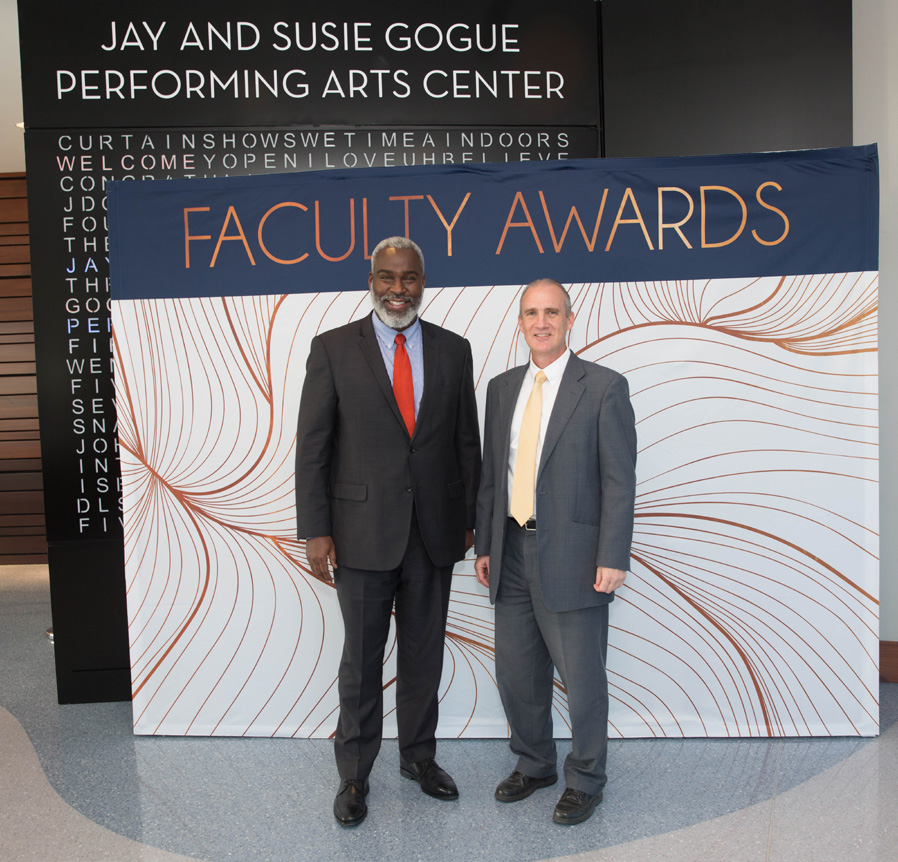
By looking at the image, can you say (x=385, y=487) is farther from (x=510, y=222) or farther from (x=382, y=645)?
(x=510, y=222)

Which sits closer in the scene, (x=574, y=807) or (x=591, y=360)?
(x=574, y=807)

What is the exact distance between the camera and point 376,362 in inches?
92.9

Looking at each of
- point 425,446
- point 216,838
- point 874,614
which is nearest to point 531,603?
point 425,446

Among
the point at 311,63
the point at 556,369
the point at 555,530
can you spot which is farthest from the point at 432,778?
the point at 311,63

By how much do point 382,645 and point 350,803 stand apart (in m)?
0.49

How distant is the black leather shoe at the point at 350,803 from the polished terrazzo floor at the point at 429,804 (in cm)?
3

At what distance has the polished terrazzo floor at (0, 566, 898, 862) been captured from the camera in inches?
86.7

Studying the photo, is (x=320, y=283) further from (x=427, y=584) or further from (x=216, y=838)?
(x=216, y=838)

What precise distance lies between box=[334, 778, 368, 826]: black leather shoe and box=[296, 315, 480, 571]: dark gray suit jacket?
72 cm

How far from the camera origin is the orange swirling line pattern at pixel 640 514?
110 inches

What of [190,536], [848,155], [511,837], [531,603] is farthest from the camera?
[190,536]

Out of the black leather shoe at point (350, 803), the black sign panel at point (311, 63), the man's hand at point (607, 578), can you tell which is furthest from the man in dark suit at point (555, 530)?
the black sign panel at point (311, 63)

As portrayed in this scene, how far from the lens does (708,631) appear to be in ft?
9.34

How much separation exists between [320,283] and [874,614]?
8.03 ft
